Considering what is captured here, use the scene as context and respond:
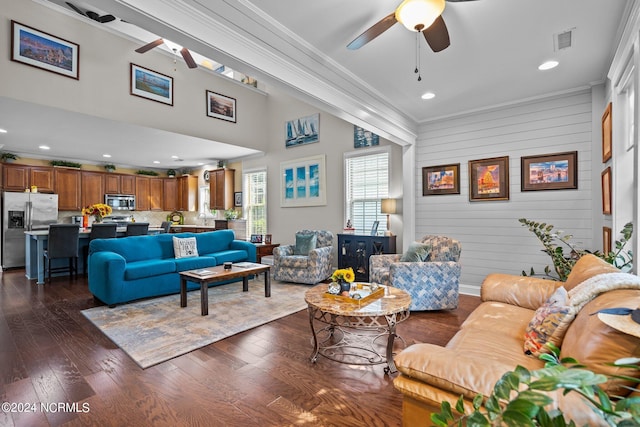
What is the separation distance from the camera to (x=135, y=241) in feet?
15.4

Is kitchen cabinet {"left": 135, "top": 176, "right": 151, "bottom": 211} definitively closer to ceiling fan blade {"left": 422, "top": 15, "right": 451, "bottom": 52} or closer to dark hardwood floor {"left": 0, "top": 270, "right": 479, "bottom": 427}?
dark hardwood floor {"left": 0, "top": 270, "right": 479, "bottom": 427}

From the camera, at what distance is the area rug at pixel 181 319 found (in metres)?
2.78

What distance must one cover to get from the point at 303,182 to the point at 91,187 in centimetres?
Result: 588

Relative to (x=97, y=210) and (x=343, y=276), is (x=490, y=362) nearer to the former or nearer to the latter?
(x=343, y=276)

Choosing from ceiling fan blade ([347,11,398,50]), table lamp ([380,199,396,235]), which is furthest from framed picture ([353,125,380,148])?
ceiling fan blade ([347,11,398,50])

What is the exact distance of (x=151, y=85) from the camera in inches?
198

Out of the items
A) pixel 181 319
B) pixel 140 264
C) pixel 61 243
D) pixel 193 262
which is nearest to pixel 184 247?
pixel 193 262

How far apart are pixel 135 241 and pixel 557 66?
5.97 meters

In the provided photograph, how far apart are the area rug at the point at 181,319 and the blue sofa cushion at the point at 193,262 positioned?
1.30 feet

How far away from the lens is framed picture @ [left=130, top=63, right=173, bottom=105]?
4815 millimetres

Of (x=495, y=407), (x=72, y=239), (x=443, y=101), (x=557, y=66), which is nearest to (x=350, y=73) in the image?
(x=443, y=101)

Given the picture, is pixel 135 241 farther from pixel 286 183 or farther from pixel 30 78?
pixel 286 183

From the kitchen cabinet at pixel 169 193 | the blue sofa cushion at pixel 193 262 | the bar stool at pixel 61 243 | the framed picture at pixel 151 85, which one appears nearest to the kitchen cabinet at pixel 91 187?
the kitchen cabinet at pixel 169 193

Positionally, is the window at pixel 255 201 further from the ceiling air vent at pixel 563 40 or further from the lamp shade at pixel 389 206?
the ceiling air vent at pixel 563 40
